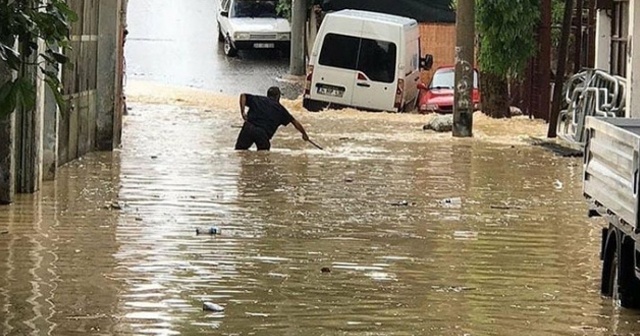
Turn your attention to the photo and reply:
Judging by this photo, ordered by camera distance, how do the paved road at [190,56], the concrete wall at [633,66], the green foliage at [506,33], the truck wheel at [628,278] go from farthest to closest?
the paved road at [190,56] < the green foliage at [506,33] < the concrete wall at [633,66] < the truck wheel at [628,278]

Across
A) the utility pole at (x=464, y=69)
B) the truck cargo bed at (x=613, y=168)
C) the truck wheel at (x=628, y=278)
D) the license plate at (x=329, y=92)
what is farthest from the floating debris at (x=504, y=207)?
Answer: the license plate at (x=329, y=92)

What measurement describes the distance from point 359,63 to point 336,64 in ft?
1.71

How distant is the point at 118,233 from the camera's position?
13531mm

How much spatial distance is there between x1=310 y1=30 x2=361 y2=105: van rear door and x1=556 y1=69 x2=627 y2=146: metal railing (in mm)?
7886

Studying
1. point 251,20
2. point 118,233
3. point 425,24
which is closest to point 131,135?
point 118,233

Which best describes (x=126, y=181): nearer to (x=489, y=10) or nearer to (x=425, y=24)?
(x=489, y=10)

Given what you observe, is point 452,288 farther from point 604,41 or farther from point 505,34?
point 505,34

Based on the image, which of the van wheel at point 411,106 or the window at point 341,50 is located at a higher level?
the window at point 341,50

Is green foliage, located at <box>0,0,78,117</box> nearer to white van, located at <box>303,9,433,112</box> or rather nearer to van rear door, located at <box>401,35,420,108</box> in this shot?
white van, located at <box>303,9,433,112</box>

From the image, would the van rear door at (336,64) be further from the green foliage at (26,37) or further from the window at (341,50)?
the green foliage at (26,37)

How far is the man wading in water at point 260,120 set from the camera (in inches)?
902

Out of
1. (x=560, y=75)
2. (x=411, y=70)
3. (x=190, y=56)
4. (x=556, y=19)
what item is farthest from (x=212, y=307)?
(x=190, y=56)

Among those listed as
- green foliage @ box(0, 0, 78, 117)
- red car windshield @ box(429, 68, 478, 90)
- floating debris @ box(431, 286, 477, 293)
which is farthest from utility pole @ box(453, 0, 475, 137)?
green foliage @ box(0, 0, 78, 117)

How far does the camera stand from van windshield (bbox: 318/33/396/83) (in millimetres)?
32625
